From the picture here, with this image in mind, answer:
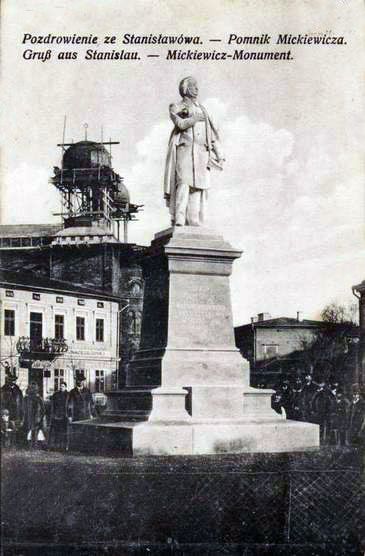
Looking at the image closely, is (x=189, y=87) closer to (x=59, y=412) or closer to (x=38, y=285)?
(x=59, y=412)

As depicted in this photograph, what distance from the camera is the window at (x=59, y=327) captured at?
38.7m

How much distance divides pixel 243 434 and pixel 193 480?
9.06 ft

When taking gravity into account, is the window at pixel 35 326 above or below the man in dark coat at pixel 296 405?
above

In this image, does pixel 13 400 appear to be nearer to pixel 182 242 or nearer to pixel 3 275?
pixel 182 242

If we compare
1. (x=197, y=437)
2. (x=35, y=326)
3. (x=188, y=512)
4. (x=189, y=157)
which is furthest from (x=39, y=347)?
(x=188, y=512)

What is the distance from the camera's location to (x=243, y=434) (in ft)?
30.8

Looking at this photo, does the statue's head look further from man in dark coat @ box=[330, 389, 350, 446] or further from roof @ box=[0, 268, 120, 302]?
roof @ box=[0, 268, 120, 302]

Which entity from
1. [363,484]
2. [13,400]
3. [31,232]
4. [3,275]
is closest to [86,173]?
[31,232]

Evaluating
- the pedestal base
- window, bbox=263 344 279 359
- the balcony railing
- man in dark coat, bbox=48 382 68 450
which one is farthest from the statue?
window, bbox=263 344 279 359

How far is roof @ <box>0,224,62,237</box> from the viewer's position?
51562mm

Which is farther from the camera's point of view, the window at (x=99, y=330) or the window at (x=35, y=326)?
the window at (x=99, y=330)

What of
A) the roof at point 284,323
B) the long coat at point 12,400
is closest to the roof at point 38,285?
the roof at point 284,323

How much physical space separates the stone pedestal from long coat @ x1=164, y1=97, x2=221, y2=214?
0.79 m

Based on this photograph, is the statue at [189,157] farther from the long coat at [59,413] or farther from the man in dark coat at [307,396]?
the man in dark coat at [307,396]
